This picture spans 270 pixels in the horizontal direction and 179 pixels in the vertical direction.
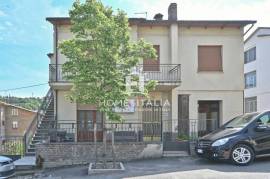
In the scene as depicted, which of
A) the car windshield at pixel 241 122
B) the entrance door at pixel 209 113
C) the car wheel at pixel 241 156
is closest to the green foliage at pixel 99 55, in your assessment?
the car windshield at pixel 241 122

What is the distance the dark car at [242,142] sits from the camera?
12562 mm

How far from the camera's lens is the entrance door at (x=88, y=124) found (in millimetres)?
18719

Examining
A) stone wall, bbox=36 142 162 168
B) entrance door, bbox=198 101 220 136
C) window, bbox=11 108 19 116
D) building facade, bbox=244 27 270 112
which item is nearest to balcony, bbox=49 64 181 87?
entrance door, bbox=198 101 220 136

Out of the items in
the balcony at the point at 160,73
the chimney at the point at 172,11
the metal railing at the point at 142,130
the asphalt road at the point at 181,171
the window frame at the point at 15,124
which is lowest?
the window frame at the point at 15,124

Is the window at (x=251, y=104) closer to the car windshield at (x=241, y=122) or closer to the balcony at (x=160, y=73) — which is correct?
the balcony at (x=160, y=73)

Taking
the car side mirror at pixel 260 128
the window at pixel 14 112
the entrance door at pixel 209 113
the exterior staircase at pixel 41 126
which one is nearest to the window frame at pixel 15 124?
the window at pixel 14 112

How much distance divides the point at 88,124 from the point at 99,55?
7.36 meters

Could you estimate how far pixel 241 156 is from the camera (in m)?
12.5

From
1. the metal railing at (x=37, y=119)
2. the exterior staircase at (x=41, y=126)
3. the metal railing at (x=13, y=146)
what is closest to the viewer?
the metal railing at (x=13, y=146)

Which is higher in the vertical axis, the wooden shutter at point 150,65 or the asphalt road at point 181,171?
the wooden shutter at point 150,65

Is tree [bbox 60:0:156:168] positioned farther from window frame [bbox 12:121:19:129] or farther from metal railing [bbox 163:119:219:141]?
window frame [bbox 12:121:19:129]

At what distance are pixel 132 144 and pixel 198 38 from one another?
8.70m

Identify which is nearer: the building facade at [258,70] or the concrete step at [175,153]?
the concrete step at [175,153]

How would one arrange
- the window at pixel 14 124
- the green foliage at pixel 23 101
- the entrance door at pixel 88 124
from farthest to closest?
the window at pixel 14 124 < the green foliage at pixel 23 101 < the entrance door at pixel 88 124
